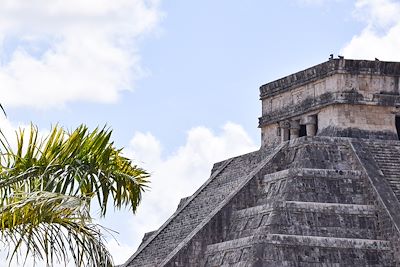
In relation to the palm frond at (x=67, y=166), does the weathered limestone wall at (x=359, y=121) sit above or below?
above

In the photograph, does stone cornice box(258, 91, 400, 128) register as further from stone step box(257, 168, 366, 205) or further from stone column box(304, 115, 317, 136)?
stone step box(257, 168, 366, 205)

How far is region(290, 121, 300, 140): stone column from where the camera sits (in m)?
23.6

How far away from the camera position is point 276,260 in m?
18.6

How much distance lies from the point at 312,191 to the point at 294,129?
370cm

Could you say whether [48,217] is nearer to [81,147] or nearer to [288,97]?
[81,147]

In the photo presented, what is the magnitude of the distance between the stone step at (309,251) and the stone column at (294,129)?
4.76 meters

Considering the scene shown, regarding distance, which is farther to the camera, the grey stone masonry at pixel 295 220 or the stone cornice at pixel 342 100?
the stone cornice at pixel 342 100

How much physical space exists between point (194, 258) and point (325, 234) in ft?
9.35

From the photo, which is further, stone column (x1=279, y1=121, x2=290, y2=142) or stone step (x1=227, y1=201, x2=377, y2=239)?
stone column (x1=279, y1=121, x2=290, y2=142)

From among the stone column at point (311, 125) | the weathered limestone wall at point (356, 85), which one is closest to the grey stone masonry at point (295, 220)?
the stone column at point (311, 125)

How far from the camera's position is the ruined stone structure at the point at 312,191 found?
19141mm

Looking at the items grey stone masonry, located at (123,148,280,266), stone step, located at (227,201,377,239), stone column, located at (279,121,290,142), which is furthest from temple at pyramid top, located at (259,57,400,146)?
stone step, located at (227,201,377,239)

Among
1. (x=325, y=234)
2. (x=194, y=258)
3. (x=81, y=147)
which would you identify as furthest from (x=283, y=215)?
(x=81, y=147)

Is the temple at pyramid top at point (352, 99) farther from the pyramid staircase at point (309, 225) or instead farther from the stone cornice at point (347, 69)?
the pyramid staircase at point (309, 225)
